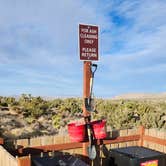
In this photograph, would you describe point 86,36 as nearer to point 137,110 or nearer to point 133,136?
point 133,136

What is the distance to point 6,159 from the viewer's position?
4316mm

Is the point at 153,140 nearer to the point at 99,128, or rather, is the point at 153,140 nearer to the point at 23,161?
the point at 99,128

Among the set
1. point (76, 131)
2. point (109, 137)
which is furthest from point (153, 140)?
point (76, 131)

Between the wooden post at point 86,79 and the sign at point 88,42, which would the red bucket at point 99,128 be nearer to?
the wooden post at point 86,79

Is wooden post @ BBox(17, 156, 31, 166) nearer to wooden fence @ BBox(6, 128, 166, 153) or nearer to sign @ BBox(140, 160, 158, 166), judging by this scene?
wooden fence @ BBox(6, 128, 166, 153)

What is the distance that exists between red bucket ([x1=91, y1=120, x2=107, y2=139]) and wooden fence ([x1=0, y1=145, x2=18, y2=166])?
168 centimetres

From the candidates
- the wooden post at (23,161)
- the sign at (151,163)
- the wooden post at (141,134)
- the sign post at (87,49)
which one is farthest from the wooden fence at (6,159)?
the wooden post at (141,134)

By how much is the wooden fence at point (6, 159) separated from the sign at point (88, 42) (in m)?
2.03

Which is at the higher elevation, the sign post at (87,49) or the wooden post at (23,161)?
the sign post at (87,49)

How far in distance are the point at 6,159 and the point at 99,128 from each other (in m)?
1.91

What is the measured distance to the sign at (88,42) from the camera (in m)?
5.36

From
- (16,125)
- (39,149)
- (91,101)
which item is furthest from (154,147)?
(16,125)

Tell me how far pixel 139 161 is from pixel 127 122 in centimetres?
938

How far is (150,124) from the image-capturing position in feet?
43.8
